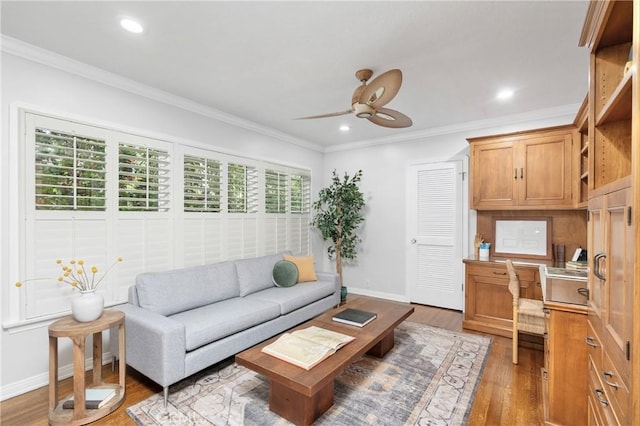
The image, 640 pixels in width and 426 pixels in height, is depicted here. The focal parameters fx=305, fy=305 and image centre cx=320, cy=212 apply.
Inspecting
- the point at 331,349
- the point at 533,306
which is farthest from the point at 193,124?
the point at 533,306

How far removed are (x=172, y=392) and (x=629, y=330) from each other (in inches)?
109

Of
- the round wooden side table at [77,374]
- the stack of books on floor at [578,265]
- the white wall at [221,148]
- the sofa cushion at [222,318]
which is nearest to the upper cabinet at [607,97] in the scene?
the stack of books on floor at [578,265]

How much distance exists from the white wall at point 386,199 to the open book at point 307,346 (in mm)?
2798

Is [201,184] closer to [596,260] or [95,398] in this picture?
[95,398]

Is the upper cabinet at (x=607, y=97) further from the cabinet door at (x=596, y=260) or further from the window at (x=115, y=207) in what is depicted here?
the window at (x=115, y=207)

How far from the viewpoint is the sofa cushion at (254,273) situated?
11.8 feet

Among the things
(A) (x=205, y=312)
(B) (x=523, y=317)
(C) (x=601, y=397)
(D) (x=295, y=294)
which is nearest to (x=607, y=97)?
(C) (x=601, y=397)

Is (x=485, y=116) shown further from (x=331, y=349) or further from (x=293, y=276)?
(x=331, y=349)

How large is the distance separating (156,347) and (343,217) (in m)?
3.39

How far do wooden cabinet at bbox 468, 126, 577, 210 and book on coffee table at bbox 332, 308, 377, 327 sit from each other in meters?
2.11

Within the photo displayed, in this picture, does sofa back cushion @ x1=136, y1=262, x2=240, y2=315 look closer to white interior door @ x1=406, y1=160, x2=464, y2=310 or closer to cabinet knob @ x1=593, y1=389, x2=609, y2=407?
white interior door @ x1=406, y1=160, x2=464, y2=310

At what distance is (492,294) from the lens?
3.63m

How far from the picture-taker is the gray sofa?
7.55 feet

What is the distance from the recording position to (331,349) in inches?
85.3
